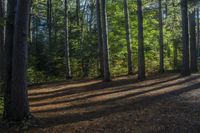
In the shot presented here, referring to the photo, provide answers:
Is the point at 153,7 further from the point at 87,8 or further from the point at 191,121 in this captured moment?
the point at 191,121

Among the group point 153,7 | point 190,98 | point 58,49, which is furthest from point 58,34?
point 190,98

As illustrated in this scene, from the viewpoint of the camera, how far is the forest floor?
7.89 metres

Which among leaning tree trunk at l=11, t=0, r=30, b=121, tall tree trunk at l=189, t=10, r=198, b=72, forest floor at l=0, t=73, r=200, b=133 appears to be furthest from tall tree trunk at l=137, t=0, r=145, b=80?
leaning tree trunk at l=11, t=0, r=30, b=121

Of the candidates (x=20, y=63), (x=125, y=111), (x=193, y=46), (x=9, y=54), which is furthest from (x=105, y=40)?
(x=20, y=63)

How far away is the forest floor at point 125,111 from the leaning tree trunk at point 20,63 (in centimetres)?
71

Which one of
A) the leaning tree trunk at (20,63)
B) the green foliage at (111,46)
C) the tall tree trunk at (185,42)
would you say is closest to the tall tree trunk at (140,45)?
the tall tree trunk at (185,42)

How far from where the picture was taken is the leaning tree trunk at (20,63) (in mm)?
Answer: 8266

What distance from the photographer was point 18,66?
27.2ft

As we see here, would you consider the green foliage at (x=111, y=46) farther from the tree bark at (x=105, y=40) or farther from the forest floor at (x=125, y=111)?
the forest floor at (x=125, y=111)

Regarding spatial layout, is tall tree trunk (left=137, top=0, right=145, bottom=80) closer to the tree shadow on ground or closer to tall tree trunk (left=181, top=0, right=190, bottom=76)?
tall tree trunk (left=181, top=0, right=190, bottom=76)

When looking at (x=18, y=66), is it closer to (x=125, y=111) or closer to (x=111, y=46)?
(x=125, y=111)

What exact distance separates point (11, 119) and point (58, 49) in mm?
19215

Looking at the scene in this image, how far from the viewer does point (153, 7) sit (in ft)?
94.9

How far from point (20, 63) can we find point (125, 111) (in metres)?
3.22
